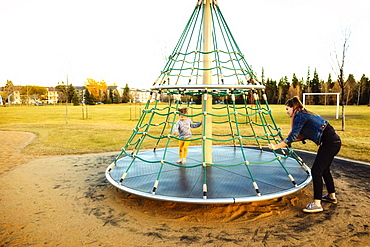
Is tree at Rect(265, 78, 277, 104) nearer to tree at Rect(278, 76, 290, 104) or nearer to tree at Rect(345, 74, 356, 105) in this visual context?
tree at Rect(278, 76, 290, 104)

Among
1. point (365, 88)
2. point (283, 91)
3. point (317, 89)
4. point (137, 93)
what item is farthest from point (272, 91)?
point (137, 93)

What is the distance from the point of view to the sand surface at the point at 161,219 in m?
3.15

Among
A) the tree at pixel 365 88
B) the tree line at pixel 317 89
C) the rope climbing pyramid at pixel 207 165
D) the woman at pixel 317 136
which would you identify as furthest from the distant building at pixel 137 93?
the tree at pixel 365 88

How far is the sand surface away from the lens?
315cm

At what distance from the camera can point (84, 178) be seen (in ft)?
18.7

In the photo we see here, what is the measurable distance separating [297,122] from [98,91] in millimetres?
70427

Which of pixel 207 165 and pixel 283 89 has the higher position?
pixel 283 89

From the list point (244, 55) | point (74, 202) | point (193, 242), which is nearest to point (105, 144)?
point (74, 202)

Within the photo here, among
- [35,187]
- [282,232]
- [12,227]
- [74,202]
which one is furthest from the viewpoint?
[35,187]

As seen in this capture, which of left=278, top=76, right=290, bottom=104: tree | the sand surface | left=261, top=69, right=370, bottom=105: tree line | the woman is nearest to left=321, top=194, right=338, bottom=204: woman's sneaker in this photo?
the sand surface

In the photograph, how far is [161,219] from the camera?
371 cm

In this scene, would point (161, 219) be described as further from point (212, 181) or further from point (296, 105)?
point (296, 105)

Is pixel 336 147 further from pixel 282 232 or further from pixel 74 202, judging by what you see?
pixel 74 202

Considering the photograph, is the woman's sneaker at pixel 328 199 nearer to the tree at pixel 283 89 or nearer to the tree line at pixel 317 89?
the tree line at pixel 317 89
